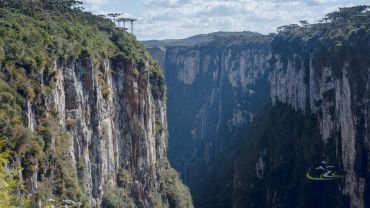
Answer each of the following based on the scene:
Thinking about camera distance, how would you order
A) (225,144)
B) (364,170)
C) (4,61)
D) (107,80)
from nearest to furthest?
(4,61) < (107,80) < (364,170) < (225,144)

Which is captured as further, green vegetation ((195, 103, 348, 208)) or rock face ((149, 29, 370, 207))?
green vegetation ((195, 103, 348, 208))

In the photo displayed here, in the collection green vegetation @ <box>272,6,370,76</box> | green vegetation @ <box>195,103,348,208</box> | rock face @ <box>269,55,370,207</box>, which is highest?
green vegetation @ <box>272,6,370,76</box>

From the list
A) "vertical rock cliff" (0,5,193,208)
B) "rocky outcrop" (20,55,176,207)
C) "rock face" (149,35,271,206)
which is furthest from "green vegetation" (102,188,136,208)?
"rock face" (149,35,271,206)

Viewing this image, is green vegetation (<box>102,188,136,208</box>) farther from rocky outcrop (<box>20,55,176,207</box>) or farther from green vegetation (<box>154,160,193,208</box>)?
green vegetation (<box>154,160,193,208</box>)

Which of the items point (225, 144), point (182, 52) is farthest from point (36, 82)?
point (182, 52)

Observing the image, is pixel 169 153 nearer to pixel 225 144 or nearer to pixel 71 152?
pixel 225 144

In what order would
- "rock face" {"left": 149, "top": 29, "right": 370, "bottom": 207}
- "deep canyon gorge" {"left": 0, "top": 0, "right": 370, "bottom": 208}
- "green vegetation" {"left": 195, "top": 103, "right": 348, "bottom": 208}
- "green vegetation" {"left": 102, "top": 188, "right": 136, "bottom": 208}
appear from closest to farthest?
"deep canyon gorge" {"left": 0, "top": 0, "right": 370, "bottom": 208} < "green vegetation" {"left": 102, "top": 188, "right": 136, "bottom": 208} < "rock face" {"left": 149, "top": 29, "right": 370, "bottom": 207} < "green vegetation" {"left": 195, "top": 103, "right": 348, "bottom": 208}
